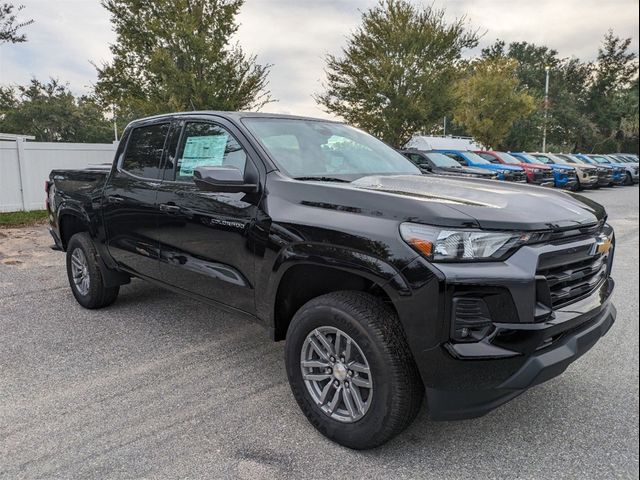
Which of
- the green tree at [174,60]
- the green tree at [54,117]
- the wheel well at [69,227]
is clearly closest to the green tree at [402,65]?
the green tree at [174,60]

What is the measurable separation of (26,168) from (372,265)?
1259cm

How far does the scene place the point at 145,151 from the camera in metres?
4.27

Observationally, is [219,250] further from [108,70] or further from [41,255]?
[108,70]

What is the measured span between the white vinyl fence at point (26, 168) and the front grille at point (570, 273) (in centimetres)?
1218

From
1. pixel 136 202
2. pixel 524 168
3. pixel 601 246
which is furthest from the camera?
pixel 524 168

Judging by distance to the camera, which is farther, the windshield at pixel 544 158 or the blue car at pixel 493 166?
the windshield at pixel 544 158

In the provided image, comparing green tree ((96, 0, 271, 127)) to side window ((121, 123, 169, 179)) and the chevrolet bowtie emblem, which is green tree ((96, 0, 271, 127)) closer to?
side window ((121, 123, 169, 179))

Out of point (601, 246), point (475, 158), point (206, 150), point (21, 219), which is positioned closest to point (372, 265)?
point (601, 246)

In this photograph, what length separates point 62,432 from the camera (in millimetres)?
2791

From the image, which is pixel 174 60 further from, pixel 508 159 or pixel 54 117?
pixel 54 117

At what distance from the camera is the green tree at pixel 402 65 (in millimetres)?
16469

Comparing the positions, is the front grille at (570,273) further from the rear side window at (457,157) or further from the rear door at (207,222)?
the rear side window at (457,157)

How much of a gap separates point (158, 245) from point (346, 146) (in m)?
1.67

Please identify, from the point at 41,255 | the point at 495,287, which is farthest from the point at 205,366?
the point at 41,255
